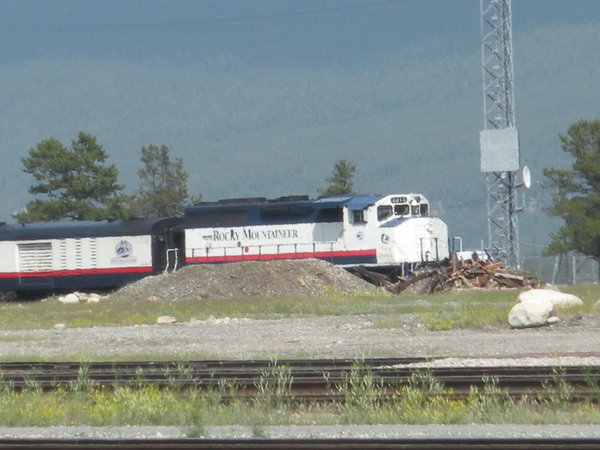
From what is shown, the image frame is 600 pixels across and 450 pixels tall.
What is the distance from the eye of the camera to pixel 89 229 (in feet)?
139

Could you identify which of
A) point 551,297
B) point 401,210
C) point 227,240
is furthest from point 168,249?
point 551,297

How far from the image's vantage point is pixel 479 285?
3794cm

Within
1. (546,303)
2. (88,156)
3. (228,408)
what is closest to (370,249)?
(546,303)

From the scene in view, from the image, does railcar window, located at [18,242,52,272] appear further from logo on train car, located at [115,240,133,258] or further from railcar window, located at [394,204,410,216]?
railcar window, located at [394,204,410,216]

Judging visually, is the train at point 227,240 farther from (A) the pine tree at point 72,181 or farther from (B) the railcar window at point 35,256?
(A) the pine tree at point 72,181

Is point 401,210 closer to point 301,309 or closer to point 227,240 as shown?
point 227,240

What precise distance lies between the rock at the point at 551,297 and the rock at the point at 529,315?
86 cm

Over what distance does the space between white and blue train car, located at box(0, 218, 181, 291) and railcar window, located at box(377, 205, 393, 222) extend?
345 inches

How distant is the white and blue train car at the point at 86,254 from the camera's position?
4181 cm

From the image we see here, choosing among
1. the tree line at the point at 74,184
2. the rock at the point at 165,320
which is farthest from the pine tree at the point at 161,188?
the rock at the point at 165,320

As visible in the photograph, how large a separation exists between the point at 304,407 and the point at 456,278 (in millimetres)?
26064
